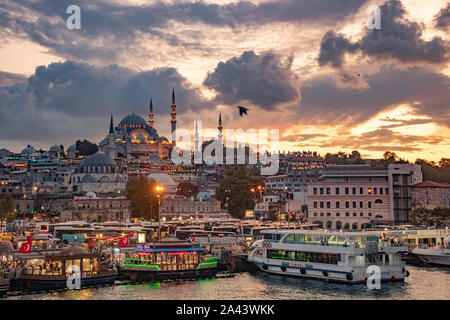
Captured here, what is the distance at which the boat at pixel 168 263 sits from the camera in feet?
101

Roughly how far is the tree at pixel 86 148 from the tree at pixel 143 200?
77.6 meters

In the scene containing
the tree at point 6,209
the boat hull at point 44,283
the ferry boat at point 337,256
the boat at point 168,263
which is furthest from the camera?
the tree at point 6,209

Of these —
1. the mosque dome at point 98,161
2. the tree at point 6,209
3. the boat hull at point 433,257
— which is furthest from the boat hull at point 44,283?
the mosque dome at point 98,161

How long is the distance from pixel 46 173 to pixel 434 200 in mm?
81446

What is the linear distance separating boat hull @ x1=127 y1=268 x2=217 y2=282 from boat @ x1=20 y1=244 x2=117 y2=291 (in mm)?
1227

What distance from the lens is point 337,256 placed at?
30734mm

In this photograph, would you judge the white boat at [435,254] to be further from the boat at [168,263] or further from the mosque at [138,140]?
the mosque at [138,140]

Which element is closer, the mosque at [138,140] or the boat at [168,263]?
the boat at [168,263]

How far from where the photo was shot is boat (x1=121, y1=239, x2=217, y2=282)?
101ft

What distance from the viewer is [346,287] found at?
29328 mm

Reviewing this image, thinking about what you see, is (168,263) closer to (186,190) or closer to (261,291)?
(261,291)

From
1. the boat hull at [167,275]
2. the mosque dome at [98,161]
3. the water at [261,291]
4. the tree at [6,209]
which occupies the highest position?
the mosque dome at [98,161]
